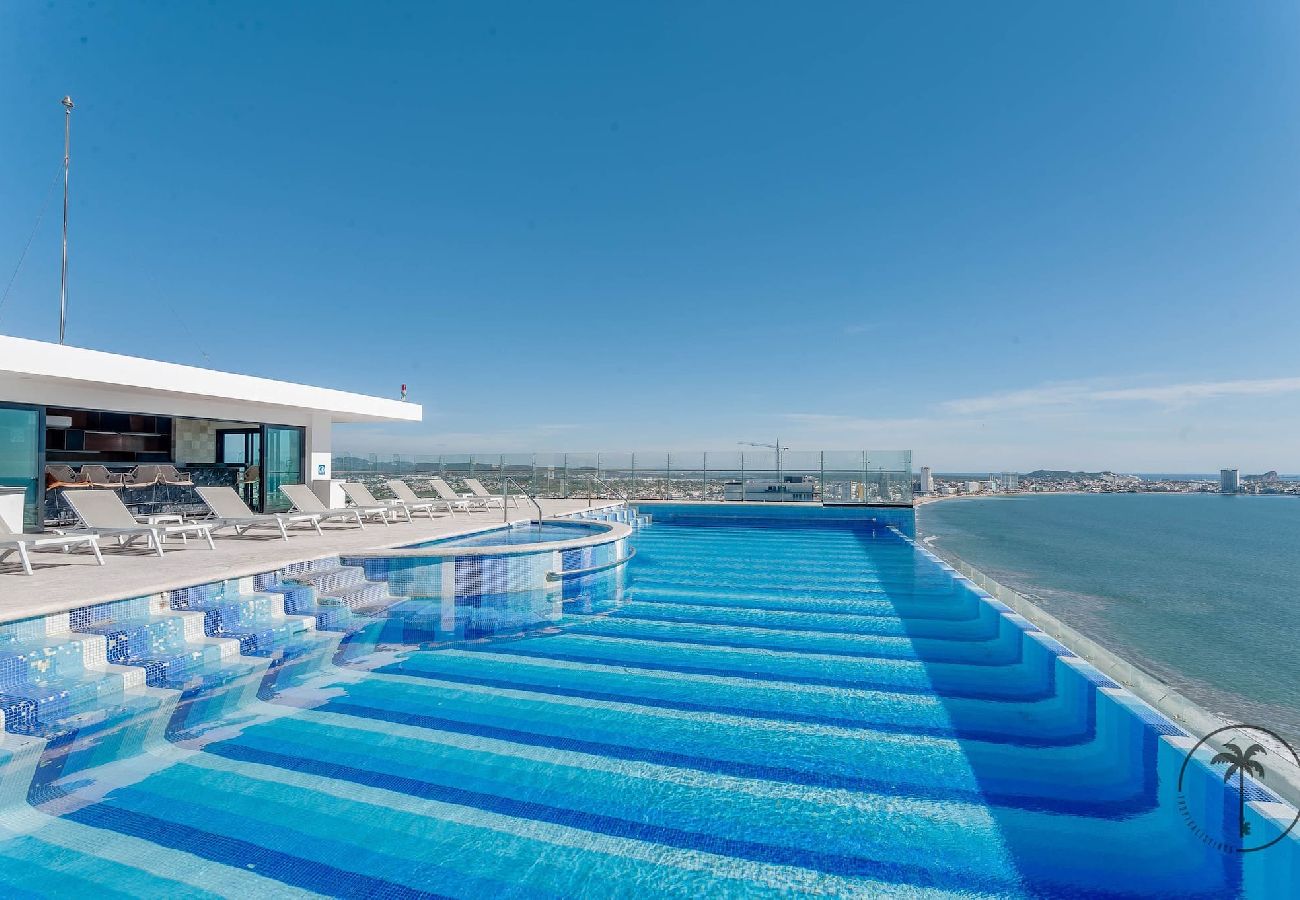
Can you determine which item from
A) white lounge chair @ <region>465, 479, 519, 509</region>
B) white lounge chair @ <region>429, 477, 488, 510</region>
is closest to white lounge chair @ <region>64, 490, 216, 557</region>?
white lounge chair @ <region>429, 477, 488, 510</region>

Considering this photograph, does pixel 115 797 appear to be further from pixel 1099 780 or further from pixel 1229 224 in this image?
pixel 1229 224

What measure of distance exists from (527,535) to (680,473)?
855 cm

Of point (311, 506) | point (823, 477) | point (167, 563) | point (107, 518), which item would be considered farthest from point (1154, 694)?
point (823, 477)

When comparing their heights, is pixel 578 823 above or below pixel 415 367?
below

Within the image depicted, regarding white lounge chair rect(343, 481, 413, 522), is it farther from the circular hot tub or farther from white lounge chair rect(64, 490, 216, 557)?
white lounge chair rect(64, 490, 216, 557)

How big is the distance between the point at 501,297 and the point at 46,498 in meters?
12.0

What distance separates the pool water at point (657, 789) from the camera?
218cm

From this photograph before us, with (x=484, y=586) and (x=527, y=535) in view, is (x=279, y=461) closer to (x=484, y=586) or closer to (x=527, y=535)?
(x=527, y=535)

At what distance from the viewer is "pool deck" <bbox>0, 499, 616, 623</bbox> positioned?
4.30 meters

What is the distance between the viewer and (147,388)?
8227 millimetres

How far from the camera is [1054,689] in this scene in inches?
156

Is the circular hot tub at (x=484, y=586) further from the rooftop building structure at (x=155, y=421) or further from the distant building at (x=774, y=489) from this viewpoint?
the distant building at (x=774, y=489)

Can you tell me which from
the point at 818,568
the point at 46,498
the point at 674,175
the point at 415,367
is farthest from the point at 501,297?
the point at 818,568

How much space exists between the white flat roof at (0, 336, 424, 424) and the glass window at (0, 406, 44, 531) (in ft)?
0.80
